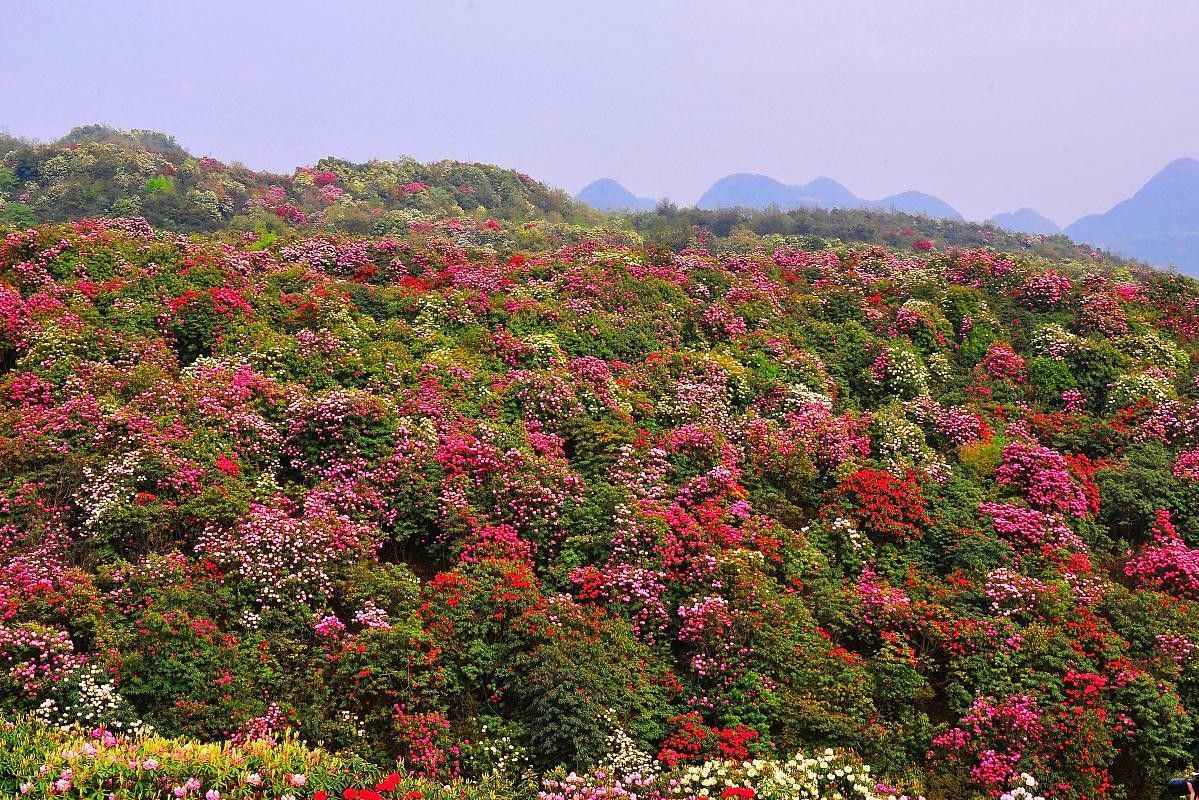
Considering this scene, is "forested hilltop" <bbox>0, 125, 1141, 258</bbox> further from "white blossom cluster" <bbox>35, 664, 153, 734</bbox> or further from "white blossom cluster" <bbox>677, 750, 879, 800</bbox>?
"white blossom cluster" <bbox>677, 750, 879, 800</bbox>

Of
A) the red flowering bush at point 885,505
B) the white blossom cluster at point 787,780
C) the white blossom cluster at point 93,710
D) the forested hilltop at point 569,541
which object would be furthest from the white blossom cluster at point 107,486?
the red flowering bush at point 885,505

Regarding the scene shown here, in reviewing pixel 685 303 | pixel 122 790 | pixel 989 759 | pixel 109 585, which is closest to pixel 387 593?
pixel 109 585

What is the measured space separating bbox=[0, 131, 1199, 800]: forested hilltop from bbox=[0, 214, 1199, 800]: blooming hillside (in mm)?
56

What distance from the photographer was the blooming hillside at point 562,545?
8570 mm

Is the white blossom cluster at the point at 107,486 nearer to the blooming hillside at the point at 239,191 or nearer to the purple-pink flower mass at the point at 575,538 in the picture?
the purple-pink flower mass at the point at 575,538

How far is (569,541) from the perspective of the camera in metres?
11.5

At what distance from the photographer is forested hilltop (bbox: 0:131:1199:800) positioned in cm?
855

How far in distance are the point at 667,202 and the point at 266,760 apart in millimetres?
66606

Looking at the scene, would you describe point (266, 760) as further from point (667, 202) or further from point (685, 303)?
point (667, 202)

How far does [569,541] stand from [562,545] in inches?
5.4

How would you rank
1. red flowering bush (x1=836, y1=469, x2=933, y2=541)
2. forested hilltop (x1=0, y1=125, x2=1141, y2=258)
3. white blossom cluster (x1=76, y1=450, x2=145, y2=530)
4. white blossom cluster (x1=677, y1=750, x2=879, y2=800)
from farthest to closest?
forested hilltop (x1=0, y1=125, x2=1141, y2=258) < red flowering bush (x1=836, y1=469, x2=933, y2=541) < white blossom cluster (x1=76, y1=450, x2=145, y2=530) < white blossom cluster (x1=677, y1=750, x2=879, y2=800)

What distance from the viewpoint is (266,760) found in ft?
22.2

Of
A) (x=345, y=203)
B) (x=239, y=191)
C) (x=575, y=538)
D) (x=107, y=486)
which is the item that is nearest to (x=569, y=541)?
(x=575, y=538)

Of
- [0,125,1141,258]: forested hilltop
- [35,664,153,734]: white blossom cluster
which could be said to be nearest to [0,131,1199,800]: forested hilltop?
[35,664,153,734]: white blossom cluster
